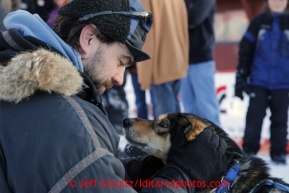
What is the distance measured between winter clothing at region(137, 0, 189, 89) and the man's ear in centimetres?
251

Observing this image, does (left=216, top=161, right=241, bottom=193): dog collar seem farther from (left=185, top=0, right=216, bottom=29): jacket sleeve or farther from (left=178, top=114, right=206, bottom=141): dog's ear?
(left=185, top=0, right=216, bottom=29): jacket sleeve

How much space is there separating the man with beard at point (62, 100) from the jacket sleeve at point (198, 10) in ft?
8.87

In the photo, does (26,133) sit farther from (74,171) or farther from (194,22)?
(194,22)

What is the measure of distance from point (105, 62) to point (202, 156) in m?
0.59

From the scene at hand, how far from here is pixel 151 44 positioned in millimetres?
3939

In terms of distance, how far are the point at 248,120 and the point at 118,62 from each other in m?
3.05

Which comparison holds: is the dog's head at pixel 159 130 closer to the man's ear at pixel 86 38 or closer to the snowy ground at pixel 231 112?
the man's ear at pixel 86 38

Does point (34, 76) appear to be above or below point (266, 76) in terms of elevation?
above

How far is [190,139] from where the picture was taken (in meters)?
1.78

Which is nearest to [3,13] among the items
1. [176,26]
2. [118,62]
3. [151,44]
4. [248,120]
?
[151,44]

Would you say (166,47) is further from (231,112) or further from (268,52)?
(231,112)

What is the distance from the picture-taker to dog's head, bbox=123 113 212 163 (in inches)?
79.3

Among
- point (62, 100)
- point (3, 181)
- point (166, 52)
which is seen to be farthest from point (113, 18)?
point (166, 52)

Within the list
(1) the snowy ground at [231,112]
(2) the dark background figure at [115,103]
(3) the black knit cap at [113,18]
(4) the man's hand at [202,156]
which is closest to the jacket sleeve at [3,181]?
(3) the black knit cap at [113,18]
